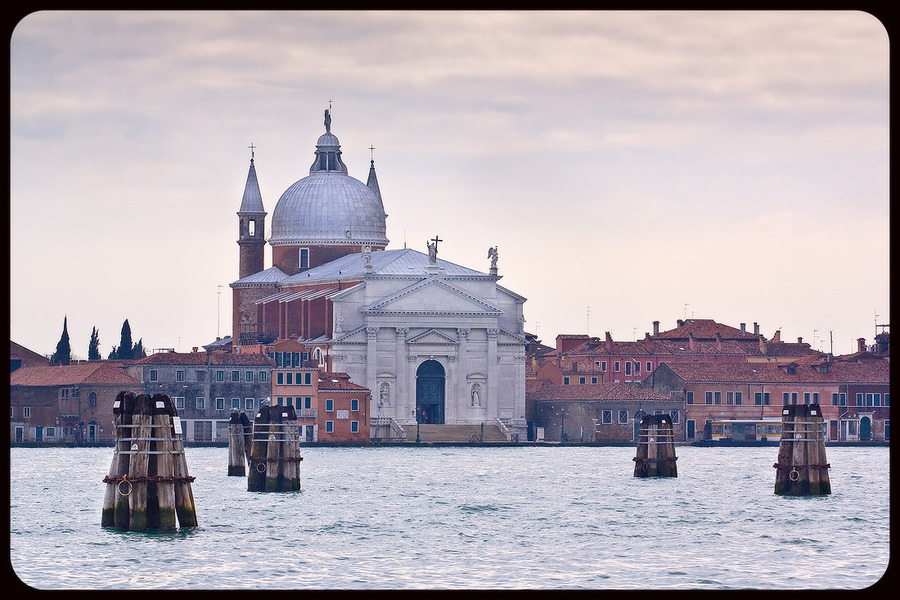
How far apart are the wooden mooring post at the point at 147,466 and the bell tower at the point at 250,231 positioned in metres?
58.8

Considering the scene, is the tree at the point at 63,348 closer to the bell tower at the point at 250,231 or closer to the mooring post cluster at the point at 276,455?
the bell tower at the point at 250,231

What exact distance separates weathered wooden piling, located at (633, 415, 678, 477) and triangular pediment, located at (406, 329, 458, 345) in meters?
27.9

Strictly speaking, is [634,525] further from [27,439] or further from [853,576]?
[27,439]

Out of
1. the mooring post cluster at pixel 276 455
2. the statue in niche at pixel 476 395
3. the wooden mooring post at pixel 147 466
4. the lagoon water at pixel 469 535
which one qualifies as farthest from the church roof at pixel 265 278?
the wooden mooring post at pixel 147 466

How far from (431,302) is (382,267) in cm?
247

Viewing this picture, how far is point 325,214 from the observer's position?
77.0m

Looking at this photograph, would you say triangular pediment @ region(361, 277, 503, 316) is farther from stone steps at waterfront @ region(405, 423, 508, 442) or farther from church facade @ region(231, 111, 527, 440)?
stone steps at waterfront @ region(405, 423, 508, 442)

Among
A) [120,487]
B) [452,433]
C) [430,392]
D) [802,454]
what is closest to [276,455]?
[802,454]

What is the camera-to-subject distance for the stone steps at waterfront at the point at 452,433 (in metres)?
63.1

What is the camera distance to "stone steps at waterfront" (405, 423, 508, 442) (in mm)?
63141

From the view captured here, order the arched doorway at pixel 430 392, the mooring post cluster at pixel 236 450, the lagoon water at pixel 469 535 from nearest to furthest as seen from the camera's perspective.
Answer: the lagoon water at pixel 469 535 → the mooring post cluster at pixel 236 450 → the arched doorway at pixel 430 392

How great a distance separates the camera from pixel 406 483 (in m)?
37.3
